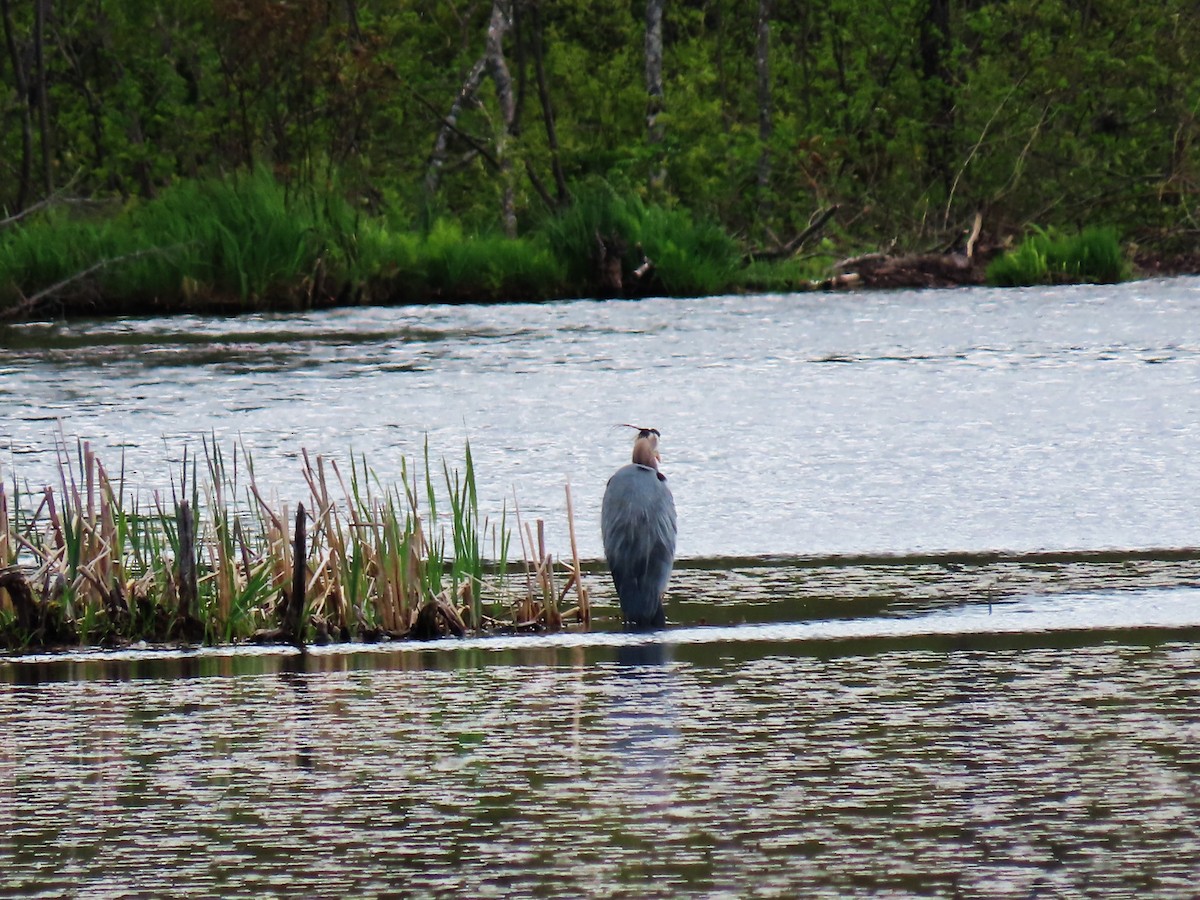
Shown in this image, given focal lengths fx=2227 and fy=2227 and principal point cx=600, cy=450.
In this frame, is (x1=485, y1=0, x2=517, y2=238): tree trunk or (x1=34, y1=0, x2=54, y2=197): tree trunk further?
(x1=485, y1=0, x2=517, y2=238): tree trunk

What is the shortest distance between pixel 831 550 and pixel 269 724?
4430mm

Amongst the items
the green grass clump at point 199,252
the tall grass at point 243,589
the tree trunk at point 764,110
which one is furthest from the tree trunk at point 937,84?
the tall grass at point 243,589

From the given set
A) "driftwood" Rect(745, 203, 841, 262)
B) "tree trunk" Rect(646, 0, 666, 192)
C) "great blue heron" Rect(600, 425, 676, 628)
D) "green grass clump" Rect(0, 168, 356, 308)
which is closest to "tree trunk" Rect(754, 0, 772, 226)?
"tree trunk" Rect(646, 0, 666, 192)

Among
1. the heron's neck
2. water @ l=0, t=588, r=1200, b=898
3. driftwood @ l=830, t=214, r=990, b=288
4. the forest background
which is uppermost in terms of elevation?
the forest background

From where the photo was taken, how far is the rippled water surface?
1185 centimetres

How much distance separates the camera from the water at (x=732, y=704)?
517cm

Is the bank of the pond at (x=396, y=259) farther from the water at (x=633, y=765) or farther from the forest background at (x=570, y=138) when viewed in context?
the water at (x=633, y=765)

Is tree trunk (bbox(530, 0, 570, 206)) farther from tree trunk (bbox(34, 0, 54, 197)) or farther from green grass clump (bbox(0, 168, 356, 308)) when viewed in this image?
tree trunk (bbox(34, 0, 54, 197))

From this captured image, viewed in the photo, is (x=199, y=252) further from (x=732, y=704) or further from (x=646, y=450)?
A: (x=732, y=704)

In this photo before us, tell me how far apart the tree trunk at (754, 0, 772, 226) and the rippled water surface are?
10.1 meters

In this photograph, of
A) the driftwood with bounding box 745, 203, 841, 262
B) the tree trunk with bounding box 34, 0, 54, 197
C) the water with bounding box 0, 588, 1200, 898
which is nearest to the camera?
the water with bounding box 0, 588, 1200, 898

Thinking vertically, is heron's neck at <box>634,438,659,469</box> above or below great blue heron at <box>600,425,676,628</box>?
above

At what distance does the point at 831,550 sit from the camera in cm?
1070

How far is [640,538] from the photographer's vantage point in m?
8.53
